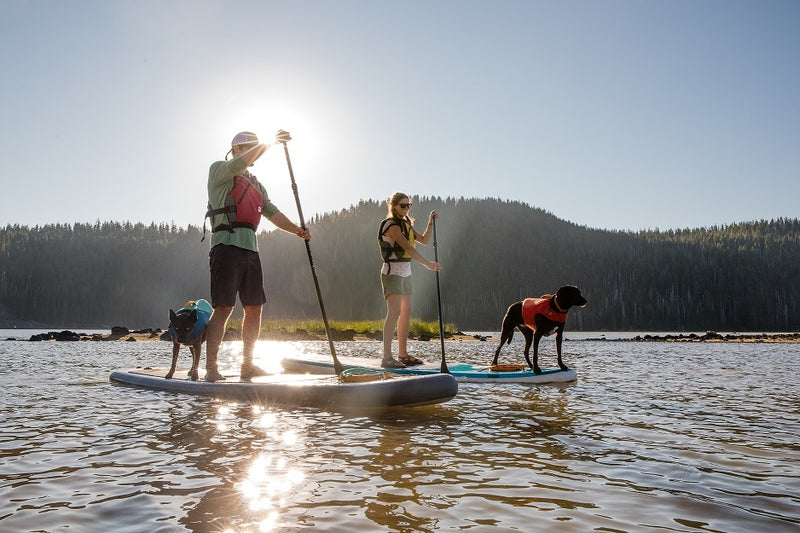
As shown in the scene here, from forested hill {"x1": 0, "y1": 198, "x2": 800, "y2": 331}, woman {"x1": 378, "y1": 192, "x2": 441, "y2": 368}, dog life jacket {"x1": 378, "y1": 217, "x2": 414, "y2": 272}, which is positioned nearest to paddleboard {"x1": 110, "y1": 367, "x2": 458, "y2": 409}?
woman {"x1": 378, "y1": 192, "x2": 441, "y2": 368}

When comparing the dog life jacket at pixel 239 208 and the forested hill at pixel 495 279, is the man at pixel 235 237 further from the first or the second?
the forested hill at pixel 495 279

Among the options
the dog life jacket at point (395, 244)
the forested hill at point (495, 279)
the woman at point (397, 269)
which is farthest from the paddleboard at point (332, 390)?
the forested hill at point (495, 279)

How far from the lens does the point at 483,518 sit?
329cm

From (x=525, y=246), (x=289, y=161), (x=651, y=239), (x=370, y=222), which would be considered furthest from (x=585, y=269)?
(x=289, y=161)

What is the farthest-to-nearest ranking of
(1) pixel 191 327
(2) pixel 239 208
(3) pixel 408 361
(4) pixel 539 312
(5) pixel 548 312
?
(3) pixel 408 361, (4) pixel 539 312, (5) pixel 548 312, (1) pixel 191 327, (2) pixel 239 208

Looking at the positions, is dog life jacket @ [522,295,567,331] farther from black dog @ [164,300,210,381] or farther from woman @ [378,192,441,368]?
black dog @ [164,300,210,381]

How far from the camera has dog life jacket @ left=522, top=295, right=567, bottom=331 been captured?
10664 millimetres

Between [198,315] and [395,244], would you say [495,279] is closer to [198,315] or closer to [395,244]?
[395,244]

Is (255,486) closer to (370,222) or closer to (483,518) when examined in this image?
(483,518)

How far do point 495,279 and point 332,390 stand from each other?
16945cm

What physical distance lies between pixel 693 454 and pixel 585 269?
561 feet

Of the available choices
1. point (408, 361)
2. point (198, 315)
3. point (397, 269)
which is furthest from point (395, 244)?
point (198, 315)

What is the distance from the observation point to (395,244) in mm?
10883

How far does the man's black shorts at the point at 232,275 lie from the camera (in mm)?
8336
